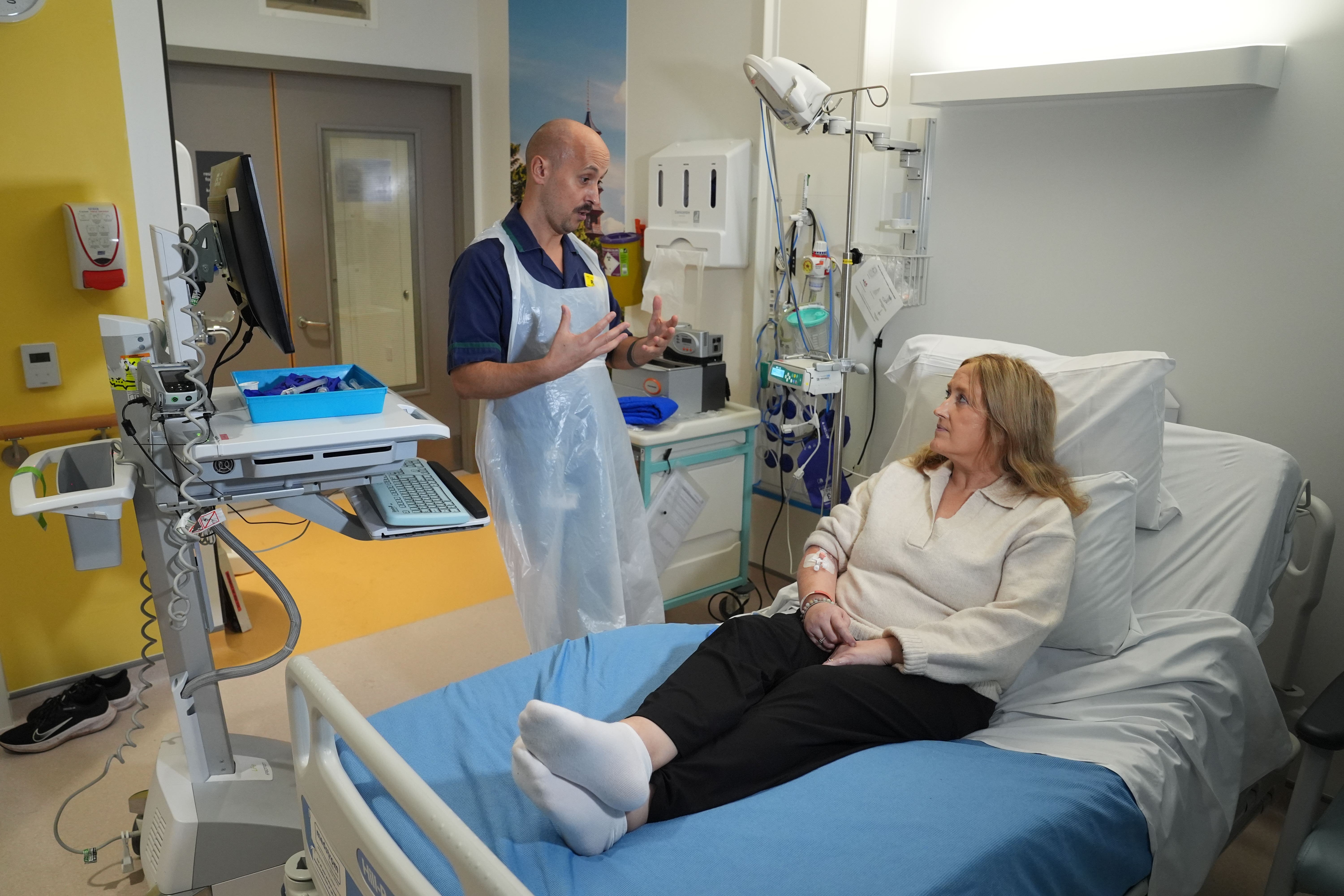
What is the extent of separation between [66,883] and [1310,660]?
9.24ft

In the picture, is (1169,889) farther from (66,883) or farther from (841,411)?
(66,883)

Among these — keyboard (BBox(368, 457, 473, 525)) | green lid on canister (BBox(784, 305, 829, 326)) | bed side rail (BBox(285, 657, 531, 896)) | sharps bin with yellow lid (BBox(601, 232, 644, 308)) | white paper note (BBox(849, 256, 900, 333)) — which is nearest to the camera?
bed side rail (BBox(285, 657, 531, 896))

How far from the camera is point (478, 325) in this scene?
2.15 metres

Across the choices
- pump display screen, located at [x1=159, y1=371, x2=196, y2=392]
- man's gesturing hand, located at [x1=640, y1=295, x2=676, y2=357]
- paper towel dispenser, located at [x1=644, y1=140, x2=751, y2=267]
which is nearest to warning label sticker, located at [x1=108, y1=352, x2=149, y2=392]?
pump display screen, located at [x1=159, y1=371, x2=196, y2=392]

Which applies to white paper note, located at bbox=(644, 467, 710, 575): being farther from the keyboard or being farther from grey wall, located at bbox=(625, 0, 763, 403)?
the keyboard

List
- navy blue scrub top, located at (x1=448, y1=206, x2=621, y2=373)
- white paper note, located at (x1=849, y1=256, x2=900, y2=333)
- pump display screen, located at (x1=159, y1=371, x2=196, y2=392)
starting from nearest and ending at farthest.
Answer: pump display screen, located at (x1=159, y1=371, x2=196, y2=392), navy blue scrub top, located at (x1=448, y1=206, x2=621, y2=373), white paper note, located at (x1=849, y1=256, x2=900, y2=333)

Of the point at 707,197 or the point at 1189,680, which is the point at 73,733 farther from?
the point at 1189,680

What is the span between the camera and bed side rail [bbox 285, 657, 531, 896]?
103cm

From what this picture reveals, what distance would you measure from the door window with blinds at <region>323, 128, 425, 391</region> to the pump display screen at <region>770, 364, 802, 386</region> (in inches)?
83.3

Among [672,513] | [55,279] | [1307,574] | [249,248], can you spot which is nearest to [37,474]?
[249,248]

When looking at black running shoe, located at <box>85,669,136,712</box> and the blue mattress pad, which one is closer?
the blue mattress pad

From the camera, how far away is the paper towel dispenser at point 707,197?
10.2ft

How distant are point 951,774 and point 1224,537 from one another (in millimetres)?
916

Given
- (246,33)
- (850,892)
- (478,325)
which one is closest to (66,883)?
(478,325)
